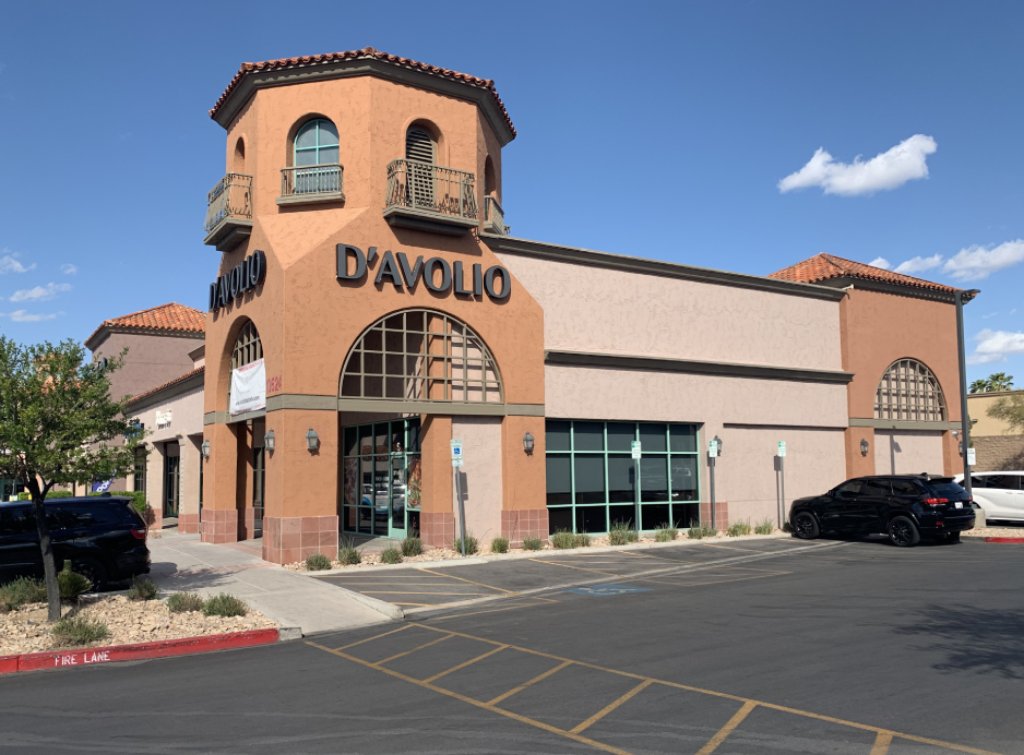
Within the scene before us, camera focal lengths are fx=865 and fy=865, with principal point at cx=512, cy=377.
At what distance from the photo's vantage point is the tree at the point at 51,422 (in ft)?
40.0

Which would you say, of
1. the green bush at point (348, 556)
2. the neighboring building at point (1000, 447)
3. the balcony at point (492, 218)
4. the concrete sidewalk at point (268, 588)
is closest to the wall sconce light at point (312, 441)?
the green bush at point (348, 556)

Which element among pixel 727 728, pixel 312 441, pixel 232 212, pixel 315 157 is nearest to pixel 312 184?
pixel 315 157

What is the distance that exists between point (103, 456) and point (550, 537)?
41.4ft

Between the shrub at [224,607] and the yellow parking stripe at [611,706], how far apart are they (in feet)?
22.9

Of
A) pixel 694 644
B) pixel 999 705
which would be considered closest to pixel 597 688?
pixel 694 644

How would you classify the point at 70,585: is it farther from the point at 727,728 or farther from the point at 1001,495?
the point at 1001,495

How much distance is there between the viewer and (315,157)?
22062 millimetres

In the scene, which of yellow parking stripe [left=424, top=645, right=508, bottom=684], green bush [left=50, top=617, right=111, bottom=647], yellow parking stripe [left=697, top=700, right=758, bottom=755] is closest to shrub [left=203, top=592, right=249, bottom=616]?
green bush [left=50, top=617, right=111, bottom=647]

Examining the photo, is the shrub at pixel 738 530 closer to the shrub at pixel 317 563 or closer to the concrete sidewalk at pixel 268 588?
the shrub at pixel 317 563

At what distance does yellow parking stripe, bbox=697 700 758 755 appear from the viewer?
655 cm

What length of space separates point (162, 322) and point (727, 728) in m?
39.8

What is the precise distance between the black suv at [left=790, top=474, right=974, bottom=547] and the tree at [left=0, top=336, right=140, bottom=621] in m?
18.2

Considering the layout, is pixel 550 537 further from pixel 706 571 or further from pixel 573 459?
pixel 706 571

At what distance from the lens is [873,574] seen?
16609 millimetres
